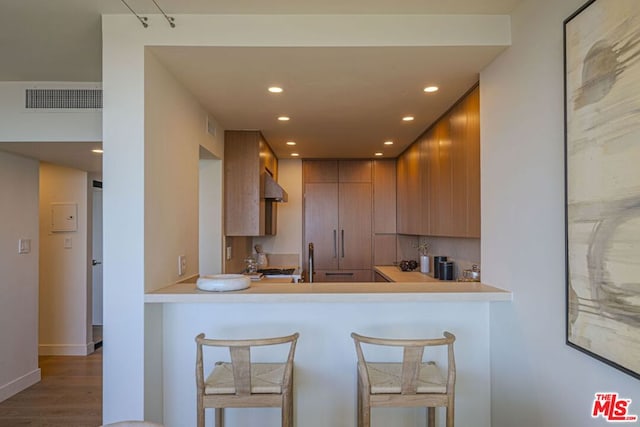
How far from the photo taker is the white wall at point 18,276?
326 centimetres

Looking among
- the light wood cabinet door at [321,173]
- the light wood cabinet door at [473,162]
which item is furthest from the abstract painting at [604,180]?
the light wood cabinet door at [321,173]

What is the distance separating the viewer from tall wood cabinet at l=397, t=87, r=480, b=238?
2.54 metres

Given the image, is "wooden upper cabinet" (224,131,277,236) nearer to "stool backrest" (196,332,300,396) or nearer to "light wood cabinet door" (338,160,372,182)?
"light wood cabinet door" (338,160,372,182)

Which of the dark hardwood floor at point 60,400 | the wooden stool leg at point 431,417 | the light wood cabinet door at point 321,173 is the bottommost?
the dark hardwood floor at point 60,400

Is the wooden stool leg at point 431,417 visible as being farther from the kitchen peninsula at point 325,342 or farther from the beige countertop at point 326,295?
the beige countertop at point 326,295

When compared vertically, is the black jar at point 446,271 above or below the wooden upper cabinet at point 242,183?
below

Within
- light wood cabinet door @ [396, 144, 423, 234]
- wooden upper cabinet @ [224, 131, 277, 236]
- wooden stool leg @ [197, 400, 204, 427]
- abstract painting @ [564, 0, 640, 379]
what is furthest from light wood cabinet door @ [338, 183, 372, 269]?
abstract painting @ [564, 0, 640, 379]

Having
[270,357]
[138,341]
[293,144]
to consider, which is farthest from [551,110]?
[293,144]

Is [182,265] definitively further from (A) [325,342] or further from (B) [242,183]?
(B) [242,183]

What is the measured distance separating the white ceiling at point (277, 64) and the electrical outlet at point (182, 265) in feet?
3.69

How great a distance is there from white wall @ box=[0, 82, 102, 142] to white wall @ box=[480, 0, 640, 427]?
9.21 feet

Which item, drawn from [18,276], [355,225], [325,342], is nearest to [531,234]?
[325,342]

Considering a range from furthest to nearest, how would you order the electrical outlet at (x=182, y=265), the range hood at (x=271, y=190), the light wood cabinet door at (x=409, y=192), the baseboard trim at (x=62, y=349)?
the baseboard trim at (x=62, y=349) → the light wood cabinet door at (x=409, y=192) → the range hood at (x=271, y=190) → the electrical outlet at (x=182, y=265)

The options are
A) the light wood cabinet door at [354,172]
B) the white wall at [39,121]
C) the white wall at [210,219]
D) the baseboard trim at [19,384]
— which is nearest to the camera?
the white wall at [39,121]
